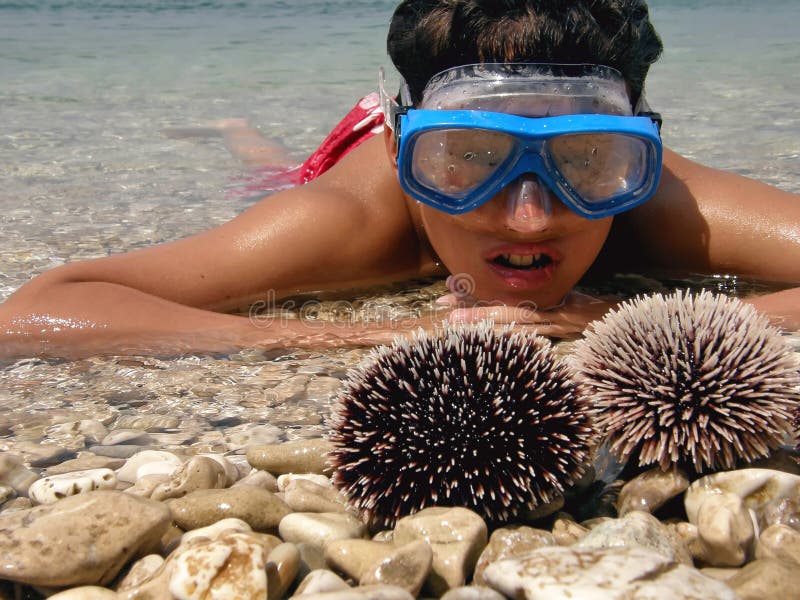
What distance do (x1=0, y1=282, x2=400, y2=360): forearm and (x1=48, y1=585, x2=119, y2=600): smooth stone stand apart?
1796 mm

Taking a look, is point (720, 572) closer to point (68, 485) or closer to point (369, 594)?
point (369, 594)

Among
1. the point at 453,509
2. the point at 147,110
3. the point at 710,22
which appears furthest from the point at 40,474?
the point at 710,22

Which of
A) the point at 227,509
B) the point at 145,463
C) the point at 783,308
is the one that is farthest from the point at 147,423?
the point at 783,308

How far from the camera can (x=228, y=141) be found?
27.6ft

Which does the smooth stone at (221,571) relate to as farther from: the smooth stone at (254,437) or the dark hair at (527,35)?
the dark hair at (527,35)

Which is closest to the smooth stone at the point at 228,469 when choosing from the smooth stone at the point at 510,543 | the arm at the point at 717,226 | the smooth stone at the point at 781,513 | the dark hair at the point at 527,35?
the smooth stone at the point at 510,543

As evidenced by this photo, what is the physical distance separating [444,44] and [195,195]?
11.5ft

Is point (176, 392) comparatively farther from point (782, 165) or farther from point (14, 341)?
point (782, 165)

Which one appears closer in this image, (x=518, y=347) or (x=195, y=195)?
(x=518, y=347)

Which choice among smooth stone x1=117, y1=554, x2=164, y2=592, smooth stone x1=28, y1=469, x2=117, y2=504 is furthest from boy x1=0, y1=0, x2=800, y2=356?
smooth stone x1=117, y1=554, x2=164, y2=592

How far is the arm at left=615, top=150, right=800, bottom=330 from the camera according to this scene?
410cm

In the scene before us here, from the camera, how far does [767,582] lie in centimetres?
153

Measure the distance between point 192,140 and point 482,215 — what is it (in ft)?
18.8

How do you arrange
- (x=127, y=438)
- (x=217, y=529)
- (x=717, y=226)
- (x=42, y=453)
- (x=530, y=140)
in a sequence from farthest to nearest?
(x=717, y=226) < (x=530, y=140) < (x=127, y=438) < (x=42, y=453) < (x=217, y=529)
